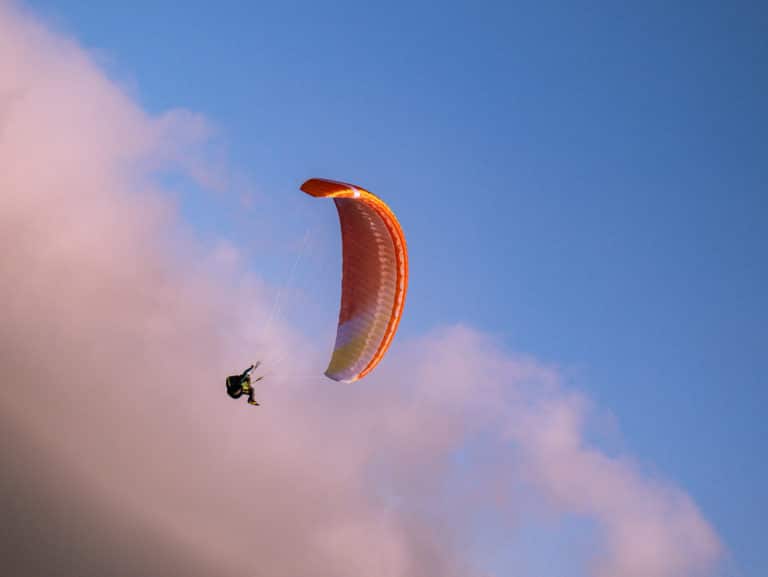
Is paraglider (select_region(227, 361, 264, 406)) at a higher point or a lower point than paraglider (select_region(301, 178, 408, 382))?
lower

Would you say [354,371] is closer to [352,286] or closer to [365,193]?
[352,286]

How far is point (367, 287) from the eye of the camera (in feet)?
98.1

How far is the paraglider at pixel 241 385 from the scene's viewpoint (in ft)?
94.3

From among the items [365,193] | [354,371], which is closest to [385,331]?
[354,371]

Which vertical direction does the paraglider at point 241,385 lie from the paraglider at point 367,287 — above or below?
below

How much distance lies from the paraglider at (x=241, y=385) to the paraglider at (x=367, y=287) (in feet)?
11.4

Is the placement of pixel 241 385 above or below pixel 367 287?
below

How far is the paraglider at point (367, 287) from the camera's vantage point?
93.6 ft

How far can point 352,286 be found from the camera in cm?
3058

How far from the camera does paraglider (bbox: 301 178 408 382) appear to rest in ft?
93.6

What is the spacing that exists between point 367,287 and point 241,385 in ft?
23.3

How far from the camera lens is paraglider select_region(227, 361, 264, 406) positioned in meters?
28.7

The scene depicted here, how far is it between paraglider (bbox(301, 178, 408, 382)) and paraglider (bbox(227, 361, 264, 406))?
349 centimetres

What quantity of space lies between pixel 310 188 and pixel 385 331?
759 centimetres
